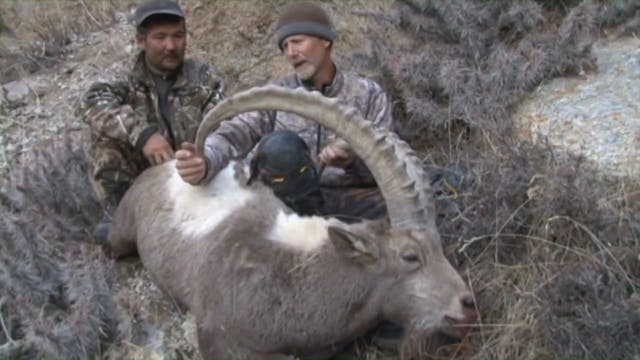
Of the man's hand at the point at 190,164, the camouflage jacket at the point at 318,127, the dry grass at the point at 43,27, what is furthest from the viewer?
the dry grass at the point at 43,27

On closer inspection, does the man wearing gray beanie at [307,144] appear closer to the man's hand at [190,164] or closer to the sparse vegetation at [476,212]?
the man's hand at [190,164]

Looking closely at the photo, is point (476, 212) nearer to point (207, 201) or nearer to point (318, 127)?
point (318, 127)

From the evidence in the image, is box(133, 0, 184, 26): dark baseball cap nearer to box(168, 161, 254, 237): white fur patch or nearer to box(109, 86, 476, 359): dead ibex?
box(168, 161, 254, 237): white fur patch

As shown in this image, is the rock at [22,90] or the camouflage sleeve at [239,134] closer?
the camouflage sleeve at [239,134]

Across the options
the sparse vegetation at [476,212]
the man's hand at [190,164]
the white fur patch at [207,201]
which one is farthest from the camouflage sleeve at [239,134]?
the sparse vegetation at [476,212]

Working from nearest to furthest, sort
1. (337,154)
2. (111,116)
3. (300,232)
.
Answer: (300,232) < (337,154) < (111,116)

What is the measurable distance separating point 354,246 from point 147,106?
234 cm

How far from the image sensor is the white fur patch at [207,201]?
16.4 feet

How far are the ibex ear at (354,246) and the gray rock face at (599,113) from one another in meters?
1.59

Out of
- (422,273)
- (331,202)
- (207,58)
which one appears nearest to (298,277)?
(422,273)

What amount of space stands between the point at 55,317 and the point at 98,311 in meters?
0.25

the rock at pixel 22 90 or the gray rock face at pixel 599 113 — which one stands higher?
the gray rock face at pixel 599 113

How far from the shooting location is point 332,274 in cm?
451

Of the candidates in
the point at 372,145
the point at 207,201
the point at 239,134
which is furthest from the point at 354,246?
the point at 239,134
